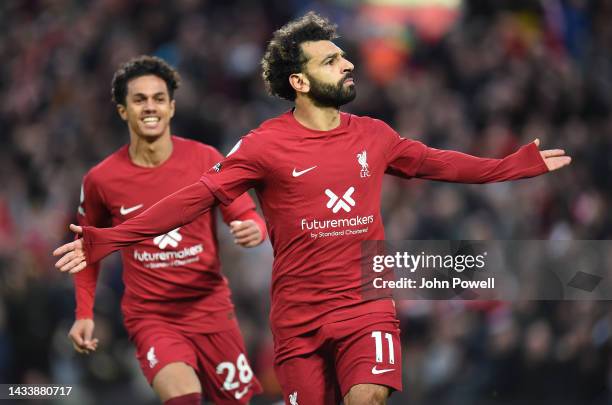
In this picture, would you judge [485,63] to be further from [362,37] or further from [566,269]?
[566,269]

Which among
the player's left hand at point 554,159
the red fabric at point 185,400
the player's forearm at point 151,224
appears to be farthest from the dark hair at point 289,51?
the red fabric at point 185,400

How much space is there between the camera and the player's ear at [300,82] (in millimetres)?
6129

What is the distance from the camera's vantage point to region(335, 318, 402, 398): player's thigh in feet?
18.8

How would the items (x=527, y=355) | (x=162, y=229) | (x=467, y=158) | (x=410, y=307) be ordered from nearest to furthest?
(x=162, y=229), (x=467, y=158), (x=527, y=355), (x=410, y=307)

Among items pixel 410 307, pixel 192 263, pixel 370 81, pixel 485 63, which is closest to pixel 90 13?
pixel 370 81

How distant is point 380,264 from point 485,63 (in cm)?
741

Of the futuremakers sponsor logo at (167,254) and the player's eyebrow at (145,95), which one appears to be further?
the player's eyebrow at (145,95)

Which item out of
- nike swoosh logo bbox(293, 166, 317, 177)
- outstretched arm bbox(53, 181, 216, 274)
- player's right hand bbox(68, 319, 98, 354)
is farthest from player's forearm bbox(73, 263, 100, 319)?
nike swoosh logo bbox(293, 166, 317, 177)

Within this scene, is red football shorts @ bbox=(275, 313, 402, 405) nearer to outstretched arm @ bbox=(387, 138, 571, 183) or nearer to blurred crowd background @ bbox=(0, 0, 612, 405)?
outstretched arm @ bbox=(387, 138, 571, 183)

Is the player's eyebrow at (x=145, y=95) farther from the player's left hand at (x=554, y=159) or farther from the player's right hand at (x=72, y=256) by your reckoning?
the player's left hand at (x=554, y=159)

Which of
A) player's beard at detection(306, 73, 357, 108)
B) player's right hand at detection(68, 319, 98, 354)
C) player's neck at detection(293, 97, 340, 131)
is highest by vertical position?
player's beard at detection(306, 73, 357, 108)

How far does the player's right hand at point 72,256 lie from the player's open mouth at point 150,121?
1507 mm

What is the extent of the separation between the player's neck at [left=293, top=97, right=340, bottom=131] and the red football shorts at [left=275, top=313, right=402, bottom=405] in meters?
1.05

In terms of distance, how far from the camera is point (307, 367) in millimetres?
5941
